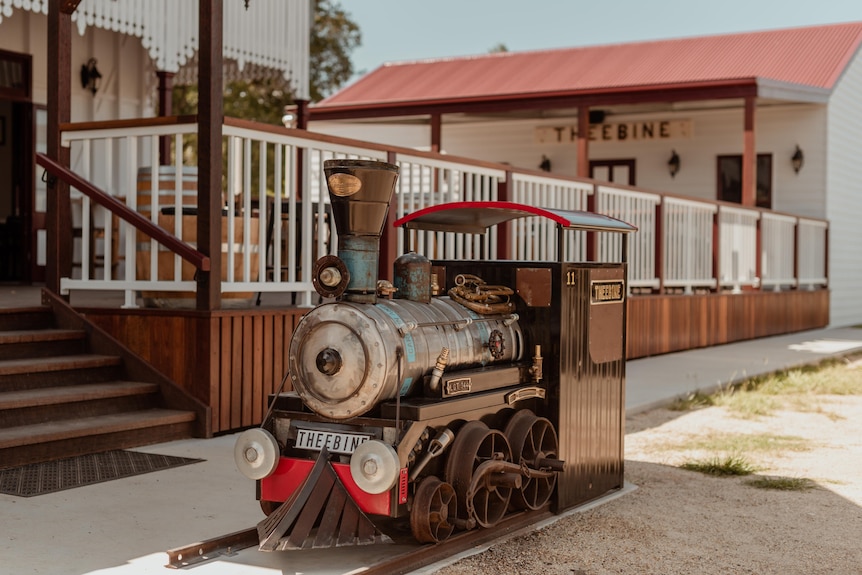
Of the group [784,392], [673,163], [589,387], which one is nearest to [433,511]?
[589,387]

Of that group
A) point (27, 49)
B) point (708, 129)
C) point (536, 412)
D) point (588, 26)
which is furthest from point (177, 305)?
point (588, 26)

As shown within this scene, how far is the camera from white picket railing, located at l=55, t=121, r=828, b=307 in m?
7.96

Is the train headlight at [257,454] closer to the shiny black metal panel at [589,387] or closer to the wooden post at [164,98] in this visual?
the shiny black metal panel at [589,387]

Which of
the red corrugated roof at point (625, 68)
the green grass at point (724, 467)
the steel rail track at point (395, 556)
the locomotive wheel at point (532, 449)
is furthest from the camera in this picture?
the red corrugated roof at point (625, 68)

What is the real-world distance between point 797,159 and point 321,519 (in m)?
18.4

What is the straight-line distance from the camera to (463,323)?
18.1ft

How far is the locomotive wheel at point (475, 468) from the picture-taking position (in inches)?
200

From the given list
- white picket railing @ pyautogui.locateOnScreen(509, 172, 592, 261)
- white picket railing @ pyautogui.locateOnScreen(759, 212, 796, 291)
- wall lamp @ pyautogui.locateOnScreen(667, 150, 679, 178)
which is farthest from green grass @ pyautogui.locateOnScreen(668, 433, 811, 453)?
wall lamp @ pyautogui.locateOnScreen(667, 150, 679, 178)

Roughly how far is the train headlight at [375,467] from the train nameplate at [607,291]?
208 centimetres

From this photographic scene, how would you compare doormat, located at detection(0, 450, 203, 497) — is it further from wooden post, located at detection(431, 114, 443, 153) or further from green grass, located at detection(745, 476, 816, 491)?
wooden post, located at detection(431, 114, 443, 153)

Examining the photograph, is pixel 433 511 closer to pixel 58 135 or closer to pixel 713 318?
pixel 58 135

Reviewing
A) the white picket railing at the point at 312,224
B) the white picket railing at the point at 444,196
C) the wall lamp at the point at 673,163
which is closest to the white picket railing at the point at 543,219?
the white picket railing at the point at 312,224

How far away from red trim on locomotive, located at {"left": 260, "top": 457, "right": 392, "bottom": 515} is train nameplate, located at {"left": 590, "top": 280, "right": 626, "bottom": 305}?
210cm

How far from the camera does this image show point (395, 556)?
477 centimetres
